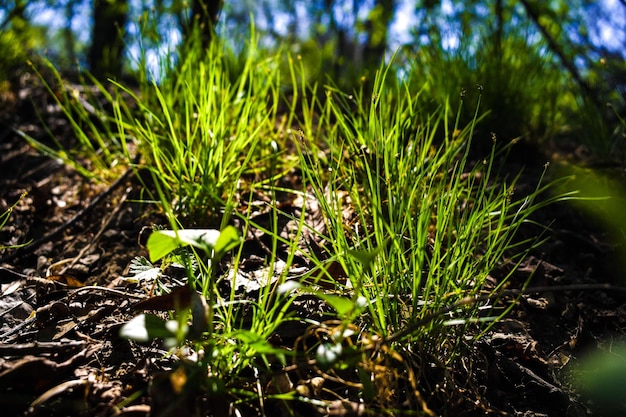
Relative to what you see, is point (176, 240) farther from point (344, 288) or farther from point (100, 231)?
point (100, 231)

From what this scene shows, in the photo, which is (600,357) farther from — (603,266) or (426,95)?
(426,95)

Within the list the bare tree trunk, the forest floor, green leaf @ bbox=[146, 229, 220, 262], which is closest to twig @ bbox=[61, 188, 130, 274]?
the forest floor

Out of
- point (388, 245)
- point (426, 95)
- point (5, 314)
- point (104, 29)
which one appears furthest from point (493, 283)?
point (104, 29)

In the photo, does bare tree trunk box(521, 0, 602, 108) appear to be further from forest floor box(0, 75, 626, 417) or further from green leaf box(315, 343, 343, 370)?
green leaf box(315, 343, 343, 370)

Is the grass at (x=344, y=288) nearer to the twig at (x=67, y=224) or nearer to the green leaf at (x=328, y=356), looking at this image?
the green leaf at (x=328, y=356)

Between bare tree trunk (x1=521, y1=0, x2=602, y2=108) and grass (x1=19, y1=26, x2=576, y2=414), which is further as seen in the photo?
bare tree trunk (x1=521, y1=0, x2=602, y2=108)

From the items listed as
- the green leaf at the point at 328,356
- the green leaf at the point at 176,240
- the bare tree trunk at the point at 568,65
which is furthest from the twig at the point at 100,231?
the bare tree trunk at the point at 568,65

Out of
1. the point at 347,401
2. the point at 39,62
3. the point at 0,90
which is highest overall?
the point at 39,62

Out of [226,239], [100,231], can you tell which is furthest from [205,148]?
[226,239]
